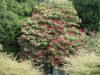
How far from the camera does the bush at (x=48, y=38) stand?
49.2ft

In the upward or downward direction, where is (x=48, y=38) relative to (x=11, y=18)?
downward

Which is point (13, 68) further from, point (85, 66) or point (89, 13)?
point (89, 13)

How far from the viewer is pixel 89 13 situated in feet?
59.0

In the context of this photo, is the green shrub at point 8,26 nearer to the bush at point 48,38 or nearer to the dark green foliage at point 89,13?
the bush at point 48,38

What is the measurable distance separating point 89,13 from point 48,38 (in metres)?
3.59

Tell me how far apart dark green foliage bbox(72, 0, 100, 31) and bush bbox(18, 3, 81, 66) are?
206cm

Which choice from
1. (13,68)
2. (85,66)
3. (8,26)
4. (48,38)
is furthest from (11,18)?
(85,66)

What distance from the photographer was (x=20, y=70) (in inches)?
475

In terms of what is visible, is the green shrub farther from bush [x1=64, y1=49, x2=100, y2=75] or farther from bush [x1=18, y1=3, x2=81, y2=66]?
bush [x1=64, y1=49, x2=100, y2=75]

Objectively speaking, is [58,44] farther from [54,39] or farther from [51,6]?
[51,6]

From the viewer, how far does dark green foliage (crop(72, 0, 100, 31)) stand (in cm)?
1795

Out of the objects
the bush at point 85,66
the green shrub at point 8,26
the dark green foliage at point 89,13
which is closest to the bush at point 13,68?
the bush at point 85,66

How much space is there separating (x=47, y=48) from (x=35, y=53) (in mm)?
479

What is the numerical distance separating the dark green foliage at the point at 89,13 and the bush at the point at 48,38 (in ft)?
6.77
